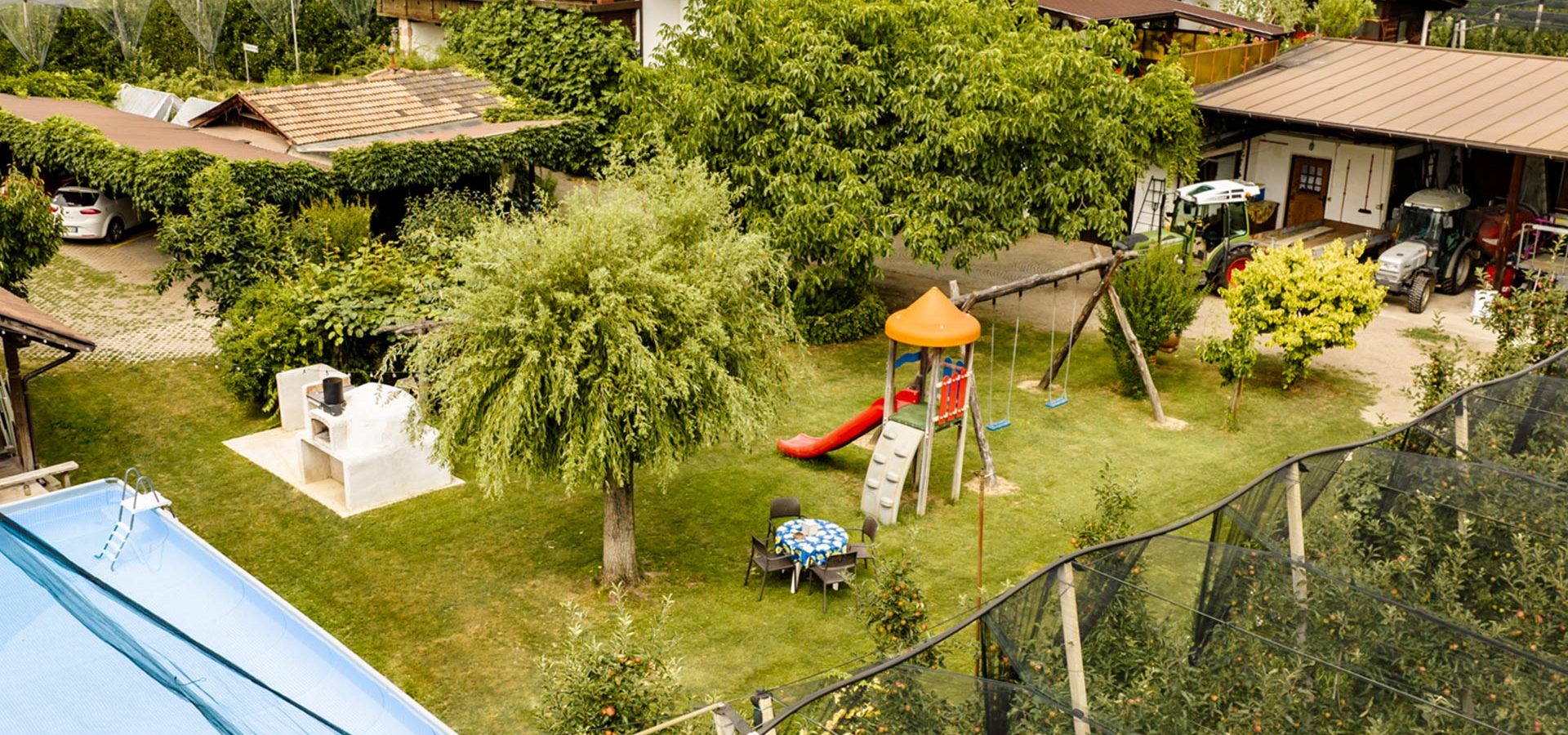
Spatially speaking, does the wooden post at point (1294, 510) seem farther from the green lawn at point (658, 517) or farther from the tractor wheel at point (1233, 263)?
the tractor wheel at point (1233, 263)

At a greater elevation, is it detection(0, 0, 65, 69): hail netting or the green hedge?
detection(0, 0, 65, 69): hail netting

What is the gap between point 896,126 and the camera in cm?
2119

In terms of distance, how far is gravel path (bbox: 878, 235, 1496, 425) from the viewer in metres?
21.5

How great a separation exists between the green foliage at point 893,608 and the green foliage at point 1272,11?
25763 millimetres

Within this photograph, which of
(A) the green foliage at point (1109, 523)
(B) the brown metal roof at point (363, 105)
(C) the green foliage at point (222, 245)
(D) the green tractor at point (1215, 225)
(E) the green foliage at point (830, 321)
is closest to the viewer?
(A) the green foliage at point (1109, 523)

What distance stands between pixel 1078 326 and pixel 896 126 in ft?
13.2

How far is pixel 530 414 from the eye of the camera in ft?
43.7

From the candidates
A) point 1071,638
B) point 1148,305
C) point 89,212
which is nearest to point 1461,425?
point 1071,638

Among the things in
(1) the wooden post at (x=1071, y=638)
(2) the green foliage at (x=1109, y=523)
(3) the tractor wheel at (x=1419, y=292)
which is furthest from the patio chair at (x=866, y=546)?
(3) the tractor wheel at (x=1419, y=292)

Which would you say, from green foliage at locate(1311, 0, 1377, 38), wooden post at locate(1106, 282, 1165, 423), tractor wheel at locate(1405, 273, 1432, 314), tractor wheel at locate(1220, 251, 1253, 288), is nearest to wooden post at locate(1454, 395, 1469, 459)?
wooden post at locate(1106, 282, 1165, 423)

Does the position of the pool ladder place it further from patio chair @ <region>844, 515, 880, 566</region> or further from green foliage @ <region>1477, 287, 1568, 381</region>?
green foliage @ <region>1477, 287, 1568, 381</region>

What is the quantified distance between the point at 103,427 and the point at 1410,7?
1392 inches

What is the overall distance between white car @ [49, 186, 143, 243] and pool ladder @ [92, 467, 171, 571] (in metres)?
15.2

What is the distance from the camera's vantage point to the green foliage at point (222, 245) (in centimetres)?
2017
